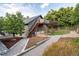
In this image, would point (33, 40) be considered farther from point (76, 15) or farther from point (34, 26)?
point (76, 15)

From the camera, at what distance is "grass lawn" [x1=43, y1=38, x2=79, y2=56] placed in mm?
1403

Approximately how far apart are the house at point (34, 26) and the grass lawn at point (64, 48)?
173 millimetres

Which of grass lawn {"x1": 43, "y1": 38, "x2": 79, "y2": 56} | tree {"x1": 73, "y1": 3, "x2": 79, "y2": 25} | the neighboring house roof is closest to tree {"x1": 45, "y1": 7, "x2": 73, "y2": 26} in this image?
tree {"x1": 73, "y1": 3, "x2": 79, "y2": 25}

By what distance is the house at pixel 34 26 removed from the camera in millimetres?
1438

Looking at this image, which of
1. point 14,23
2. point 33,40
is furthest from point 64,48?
point 14,23

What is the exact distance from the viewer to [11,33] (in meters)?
1.43

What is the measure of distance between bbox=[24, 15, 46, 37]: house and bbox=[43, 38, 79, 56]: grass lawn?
0.17 meters

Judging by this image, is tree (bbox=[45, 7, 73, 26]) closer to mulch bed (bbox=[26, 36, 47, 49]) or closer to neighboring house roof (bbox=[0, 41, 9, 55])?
mulch bed (bbox=[26, 36, 47, 49])

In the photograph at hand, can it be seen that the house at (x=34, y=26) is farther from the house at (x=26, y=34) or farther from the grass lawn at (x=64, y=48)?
the grass lawn at (x=64, y=48)

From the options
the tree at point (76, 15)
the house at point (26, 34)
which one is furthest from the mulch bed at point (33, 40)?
the tree at point (76, 15)

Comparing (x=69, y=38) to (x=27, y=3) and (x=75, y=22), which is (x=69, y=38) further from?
(x=27, y=3)

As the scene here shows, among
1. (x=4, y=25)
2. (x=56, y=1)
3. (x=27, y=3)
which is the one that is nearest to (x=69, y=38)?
(x=56, y=1)

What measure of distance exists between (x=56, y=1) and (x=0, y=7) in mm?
492

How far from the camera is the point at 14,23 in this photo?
1.41 metres
